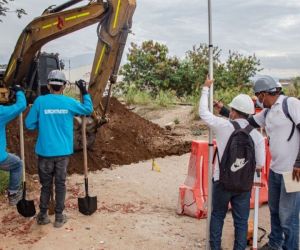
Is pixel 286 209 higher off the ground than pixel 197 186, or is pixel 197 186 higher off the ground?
pixel 286 209

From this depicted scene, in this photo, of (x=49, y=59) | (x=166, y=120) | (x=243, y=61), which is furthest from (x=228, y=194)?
(x=243, y=61)

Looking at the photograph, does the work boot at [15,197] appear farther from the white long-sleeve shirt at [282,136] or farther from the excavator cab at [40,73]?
the excavator cab at [40,73]

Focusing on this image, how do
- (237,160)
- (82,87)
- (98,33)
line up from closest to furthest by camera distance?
(237,160) → (82,87) → (98,33)

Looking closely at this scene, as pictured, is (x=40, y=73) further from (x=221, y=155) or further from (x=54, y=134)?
(x=221, y=155)

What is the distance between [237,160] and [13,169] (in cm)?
305

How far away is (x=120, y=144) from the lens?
35.4ft

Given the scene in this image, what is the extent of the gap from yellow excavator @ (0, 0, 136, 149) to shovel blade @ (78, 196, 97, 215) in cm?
222

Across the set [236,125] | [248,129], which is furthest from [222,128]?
[248,129]

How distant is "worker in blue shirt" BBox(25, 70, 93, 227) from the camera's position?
18.4 ft

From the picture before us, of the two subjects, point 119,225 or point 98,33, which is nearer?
point 119,225

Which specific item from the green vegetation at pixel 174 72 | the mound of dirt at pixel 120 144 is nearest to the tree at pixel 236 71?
the green vegetation at pixel 174 72

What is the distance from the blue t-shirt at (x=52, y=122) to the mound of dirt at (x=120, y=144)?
321cm

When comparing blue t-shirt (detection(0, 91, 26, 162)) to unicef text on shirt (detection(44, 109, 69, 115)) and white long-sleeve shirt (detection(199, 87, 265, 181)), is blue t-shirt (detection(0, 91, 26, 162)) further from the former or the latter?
white long-sleeve shirt (detection(199, 87, 265, 181))

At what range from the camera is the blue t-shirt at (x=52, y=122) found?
559 cm
